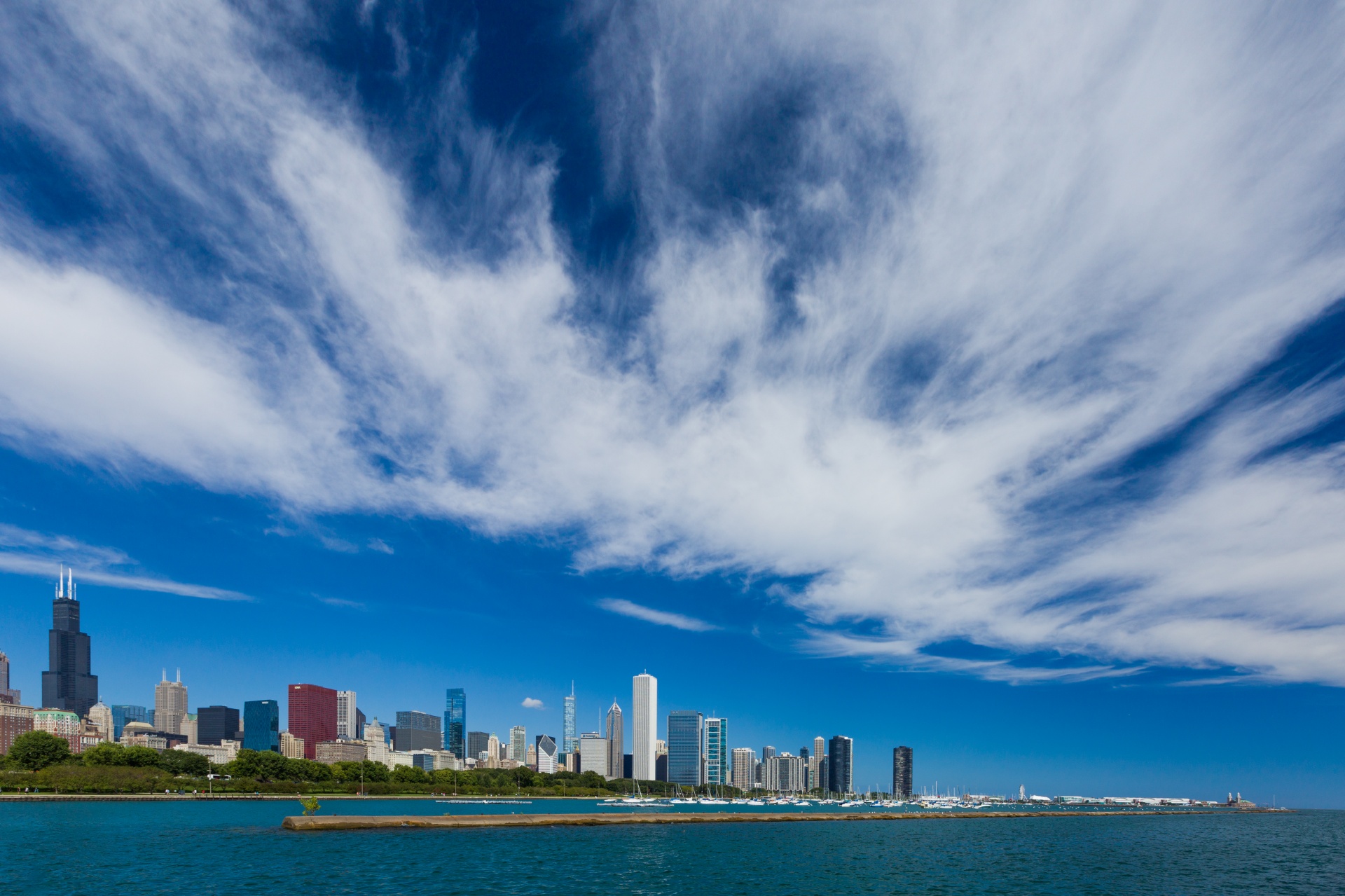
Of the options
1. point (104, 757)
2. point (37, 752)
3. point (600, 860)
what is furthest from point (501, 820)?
point (37, 752)

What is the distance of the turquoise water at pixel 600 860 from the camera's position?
187ft

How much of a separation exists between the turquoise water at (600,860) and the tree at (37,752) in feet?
232

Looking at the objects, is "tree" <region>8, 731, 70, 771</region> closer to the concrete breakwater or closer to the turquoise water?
the turquoise water

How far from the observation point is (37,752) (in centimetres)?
18375

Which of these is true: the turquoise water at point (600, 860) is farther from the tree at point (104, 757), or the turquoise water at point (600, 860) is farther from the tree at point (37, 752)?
the tree at point (37, 752)

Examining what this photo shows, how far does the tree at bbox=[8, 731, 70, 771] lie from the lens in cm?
A: 18125

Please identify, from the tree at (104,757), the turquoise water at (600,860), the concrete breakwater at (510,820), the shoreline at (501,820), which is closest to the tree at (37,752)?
the tree at (104,757)

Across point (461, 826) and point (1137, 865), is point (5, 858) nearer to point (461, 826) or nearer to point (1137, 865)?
point (461, 826)

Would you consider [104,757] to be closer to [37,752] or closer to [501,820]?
[37,752]

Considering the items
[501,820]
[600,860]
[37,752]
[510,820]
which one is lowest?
[37,752]

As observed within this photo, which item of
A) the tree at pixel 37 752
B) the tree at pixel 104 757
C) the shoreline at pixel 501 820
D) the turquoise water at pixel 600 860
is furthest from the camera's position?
the tree at pixel 104 757

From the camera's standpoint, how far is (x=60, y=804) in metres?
142

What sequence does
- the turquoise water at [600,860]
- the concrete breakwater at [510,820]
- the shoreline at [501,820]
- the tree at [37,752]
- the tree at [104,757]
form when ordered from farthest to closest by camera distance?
the tree at [104,757], the tree at [37,752], the concrete breakwater at [510,820], the shoreline at [501,820], the turquoise water at [600,860]

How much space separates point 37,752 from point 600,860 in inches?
7134
